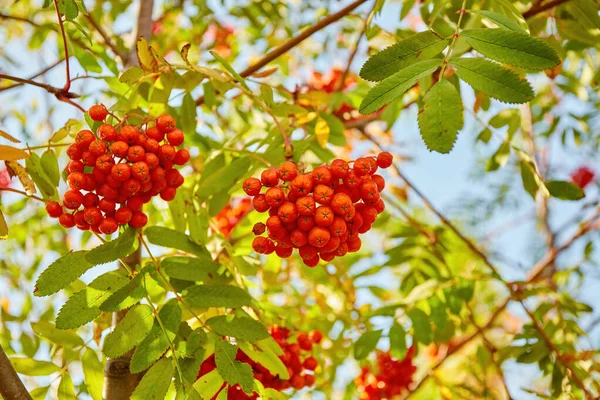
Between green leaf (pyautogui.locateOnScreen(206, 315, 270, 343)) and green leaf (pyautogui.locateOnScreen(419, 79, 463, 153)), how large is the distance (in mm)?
630

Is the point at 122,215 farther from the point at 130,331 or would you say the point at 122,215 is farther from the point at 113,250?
the point at 130,331

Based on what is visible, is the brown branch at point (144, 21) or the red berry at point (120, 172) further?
the brown branch at point (144, 21)

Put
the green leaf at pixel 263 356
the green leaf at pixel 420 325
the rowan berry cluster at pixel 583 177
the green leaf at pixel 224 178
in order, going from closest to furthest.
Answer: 1. the green leaf at pixel 263 356
2. the green leaf at pixel 224 178
3. the green leaf at pixel 420 325
4. the rowan berry cluster at pixel 583 177

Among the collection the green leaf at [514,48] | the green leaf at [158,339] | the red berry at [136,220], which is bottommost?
the green leaf at [158,339]

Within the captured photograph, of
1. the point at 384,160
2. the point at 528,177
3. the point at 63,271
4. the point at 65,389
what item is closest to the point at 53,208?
the point at 63,271

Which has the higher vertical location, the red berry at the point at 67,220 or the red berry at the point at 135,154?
the red berry at the point at 135,154

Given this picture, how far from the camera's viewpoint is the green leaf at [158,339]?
4.14 feet

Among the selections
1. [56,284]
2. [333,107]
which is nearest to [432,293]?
[333,107]

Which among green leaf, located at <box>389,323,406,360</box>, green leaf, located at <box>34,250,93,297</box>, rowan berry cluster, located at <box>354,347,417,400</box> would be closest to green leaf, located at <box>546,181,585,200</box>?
green leaf, located at <box>389,323,406,360</box>

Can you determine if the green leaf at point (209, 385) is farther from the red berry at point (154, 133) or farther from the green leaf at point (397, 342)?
the green leaf at point (397, 342)

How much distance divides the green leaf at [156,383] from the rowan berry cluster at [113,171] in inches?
13.2

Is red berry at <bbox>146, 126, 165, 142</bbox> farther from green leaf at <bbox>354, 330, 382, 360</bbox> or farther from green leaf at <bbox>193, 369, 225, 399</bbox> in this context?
green leaf at <bbox>354, 330, 382, 360</bbox>

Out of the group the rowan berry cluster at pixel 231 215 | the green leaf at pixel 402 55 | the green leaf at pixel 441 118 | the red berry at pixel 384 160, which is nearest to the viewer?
the green leaf at pixel 441 118

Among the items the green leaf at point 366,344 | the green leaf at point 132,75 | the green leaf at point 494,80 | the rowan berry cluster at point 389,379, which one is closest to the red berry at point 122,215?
the green leaf at point 132,75
